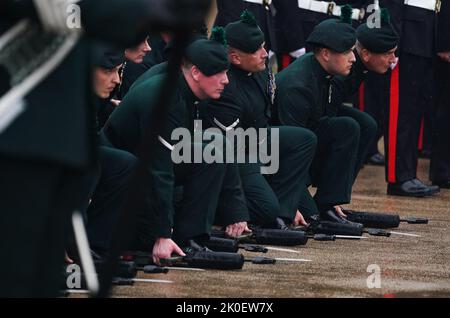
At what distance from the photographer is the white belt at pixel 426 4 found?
9141mm

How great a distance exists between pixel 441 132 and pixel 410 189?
0.68 meters

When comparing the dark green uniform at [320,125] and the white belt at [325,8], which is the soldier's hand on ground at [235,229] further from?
the white belt at [325,8]

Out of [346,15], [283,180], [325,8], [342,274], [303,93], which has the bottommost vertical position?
[342,274]

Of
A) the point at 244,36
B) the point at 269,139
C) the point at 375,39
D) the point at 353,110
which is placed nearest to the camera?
the point at 244,36

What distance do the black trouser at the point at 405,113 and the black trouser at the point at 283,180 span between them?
174 cm

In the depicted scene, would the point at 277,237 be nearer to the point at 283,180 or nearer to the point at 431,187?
the point at 283,180

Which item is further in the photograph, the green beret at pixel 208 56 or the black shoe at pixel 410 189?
the black shoe at pixel 410 189

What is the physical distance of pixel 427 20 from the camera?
9.16 meters

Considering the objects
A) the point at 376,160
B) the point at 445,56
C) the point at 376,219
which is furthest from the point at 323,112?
the point at 376,160

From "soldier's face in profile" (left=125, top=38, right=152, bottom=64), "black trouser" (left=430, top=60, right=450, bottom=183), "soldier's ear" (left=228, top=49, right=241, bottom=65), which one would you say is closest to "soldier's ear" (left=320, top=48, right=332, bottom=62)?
"soldier's ear" (left=228, top=49, right=241, bottom=65)

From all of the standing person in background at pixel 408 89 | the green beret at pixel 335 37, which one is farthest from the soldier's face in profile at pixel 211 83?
the standing person in background at pixel 408 89

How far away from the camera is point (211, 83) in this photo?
21.2 feet
